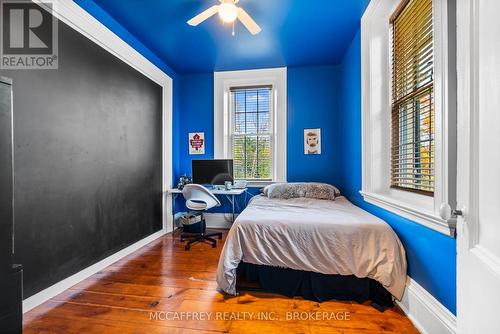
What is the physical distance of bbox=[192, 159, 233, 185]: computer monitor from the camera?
3619 mm

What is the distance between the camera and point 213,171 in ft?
11.9

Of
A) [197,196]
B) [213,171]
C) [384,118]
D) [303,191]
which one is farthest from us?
[213,171]

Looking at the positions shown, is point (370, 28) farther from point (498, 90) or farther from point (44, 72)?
point (44, 72)

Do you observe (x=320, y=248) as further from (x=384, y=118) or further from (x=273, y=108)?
(x=273, y=108)

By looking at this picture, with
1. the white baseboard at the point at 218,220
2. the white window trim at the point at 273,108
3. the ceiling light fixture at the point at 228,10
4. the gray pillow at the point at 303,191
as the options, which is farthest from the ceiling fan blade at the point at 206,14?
the white baseboard at the point at 218,220

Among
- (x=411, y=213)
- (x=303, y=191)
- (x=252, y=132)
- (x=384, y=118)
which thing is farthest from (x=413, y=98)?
(x=252, y=132)

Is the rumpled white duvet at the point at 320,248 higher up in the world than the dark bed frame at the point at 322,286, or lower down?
higher up

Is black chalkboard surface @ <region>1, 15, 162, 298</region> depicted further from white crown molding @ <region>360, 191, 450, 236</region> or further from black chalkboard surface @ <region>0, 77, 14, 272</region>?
white crown molding @ <region>360, 191, 450, 236</region>

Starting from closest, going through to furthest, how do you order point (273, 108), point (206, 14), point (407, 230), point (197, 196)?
point (407, 230) → point (206, 14) → point (197, 196) → point (273, 108)

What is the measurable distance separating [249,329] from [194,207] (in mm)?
1841

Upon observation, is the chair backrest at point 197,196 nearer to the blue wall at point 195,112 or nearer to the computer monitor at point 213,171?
the computer monitor at point 213,171

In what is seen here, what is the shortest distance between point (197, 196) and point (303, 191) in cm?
147

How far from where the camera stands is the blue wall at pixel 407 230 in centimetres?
127

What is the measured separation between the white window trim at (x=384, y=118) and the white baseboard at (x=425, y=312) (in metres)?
0.46
